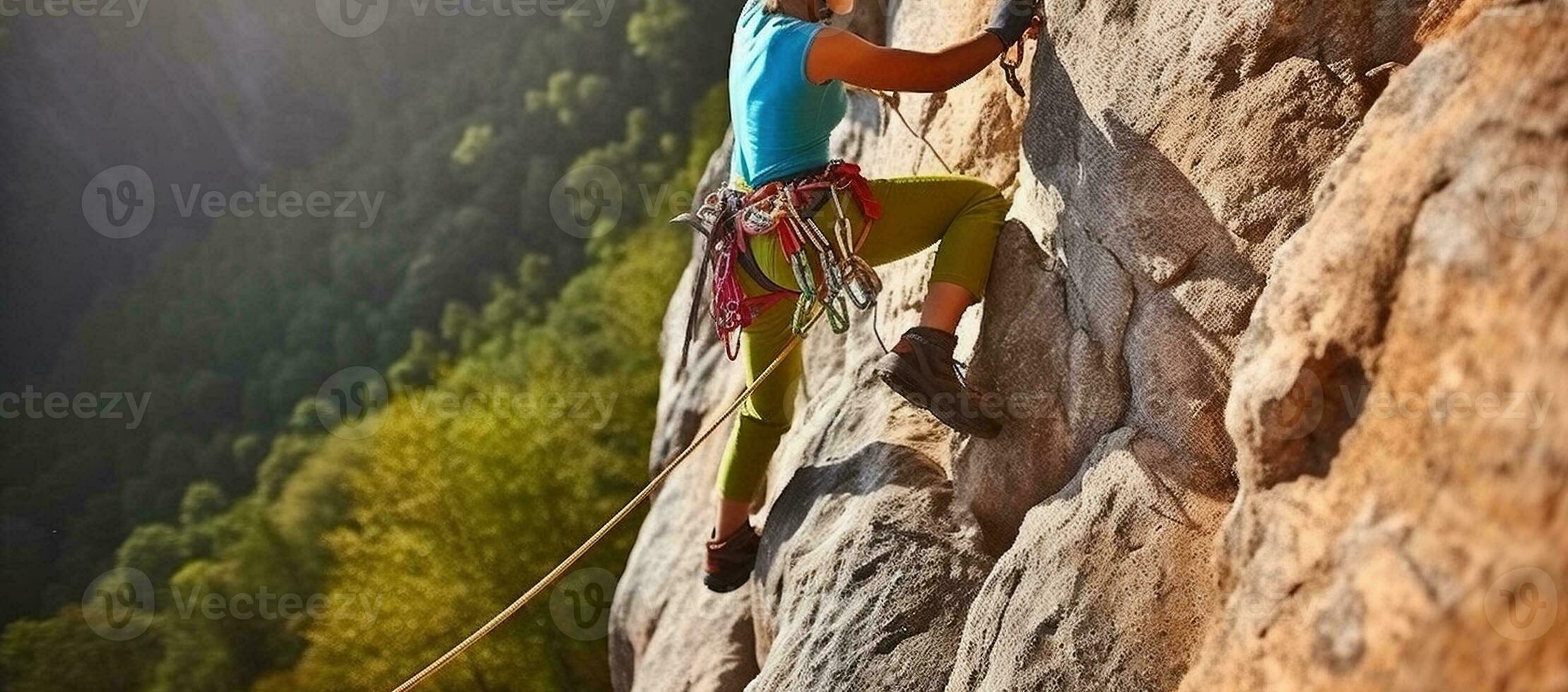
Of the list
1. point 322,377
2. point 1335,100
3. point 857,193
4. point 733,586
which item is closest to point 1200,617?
point 1335,100

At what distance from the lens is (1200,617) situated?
3658 mm

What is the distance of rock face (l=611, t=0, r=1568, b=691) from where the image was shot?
97.0 inches

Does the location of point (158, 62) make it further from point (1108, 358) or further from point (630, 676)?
point (1108, 358)

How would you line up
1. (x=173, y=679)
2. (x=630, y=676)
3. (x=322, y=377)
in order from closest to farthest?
(x=630, y=676) < (x=173, y=679) < (x=322, y=377)

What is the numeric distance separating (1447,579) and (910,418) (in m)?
3.04
